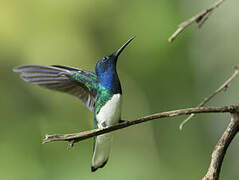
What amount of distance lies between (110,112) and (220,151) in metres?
1.39

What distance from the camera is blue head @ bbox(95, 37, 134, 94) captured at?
283 cm

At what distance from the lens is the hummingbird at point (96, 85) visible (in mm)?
2758

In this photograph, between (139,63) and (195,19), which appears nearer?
(195,19)

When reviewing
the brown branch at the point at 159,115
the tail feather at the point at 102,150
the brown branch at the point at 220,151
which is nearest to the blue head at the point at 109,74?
the tail feather at the point at 102,150

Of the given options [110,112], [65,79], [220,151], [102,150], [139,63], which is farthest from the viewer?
[139,63]

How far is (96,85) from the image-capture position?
3.02 m

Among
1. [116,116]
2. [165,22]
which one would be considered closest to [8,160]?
[116,116]

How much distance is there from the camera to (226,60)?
6.57 metres

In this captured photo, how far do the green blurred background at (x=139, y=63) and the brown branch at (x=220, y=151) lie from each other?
156 inches

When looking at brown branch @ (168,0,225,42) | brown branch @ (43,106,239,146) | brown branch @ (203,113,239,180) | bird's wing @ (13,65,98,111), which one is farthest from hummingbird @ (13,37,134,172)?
brown branch @ (203,113,239,180)

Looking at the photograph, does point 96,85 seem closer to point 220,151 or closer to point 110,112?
point 110,112

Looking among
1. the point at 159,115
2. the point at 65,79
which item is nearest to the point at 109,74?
the point at 65,79

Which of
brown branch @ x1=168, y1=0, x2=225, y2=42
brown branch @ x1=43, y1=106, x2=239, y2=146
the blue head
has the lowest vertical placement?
brown branch @ x1=43, y1=106, x2=239, y2=146

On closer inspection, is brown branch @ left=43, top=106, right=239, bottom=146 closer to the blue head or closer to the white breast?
the white breast
